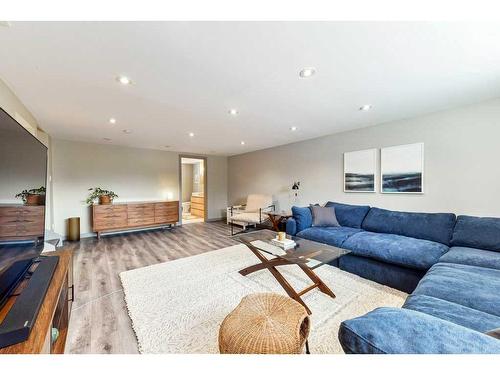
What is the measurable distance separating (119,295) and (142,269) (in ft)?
2.00

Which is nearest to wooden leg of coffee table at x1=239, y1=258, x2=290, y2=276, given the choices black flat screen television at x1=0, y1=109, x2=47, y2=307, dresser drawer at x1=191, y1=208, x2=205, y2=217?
black flat screen television at x1=0, y1=109, x2=47, y2=307

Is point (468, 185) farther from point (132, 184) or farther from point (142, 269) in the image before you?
point (132, 184)

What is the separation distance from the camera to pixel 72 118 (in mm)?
2896

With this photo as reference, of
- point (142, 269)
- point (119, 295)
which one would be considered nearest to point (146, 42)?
point (119, 295)

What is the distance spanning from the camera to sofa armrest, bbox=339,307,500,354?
53 cm

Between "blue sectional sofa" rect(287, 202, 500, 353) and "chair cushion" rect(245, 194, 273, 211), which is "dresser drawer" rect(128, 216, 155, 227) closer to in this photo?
"chair cushion" rect(245, 194, 273, 211)

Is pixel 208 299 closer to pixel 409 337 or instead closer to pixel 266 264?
A: pixel 266 264

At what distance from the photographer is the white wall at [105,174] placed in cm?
424

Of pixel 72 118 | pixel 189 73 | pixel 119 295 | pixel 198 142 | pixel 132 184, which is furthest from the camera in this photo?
pixel 132 184

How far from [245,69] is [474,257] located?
8.95 feet

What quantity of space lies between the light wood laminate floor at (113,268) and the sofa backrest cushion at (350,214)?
6.89ft

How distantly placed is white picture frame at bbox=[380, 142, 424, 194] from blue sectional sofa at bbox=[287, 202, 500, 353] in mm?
427

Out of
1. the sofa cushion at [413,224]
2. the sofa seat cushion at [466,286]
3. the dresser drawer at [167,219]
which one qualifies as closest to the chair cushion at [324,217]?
the sofa cushion at [413,224]

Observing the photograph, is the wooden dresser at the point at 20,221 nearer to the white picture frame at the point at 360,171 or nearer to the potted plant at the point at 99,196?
the potted plant at the point at 99,196
